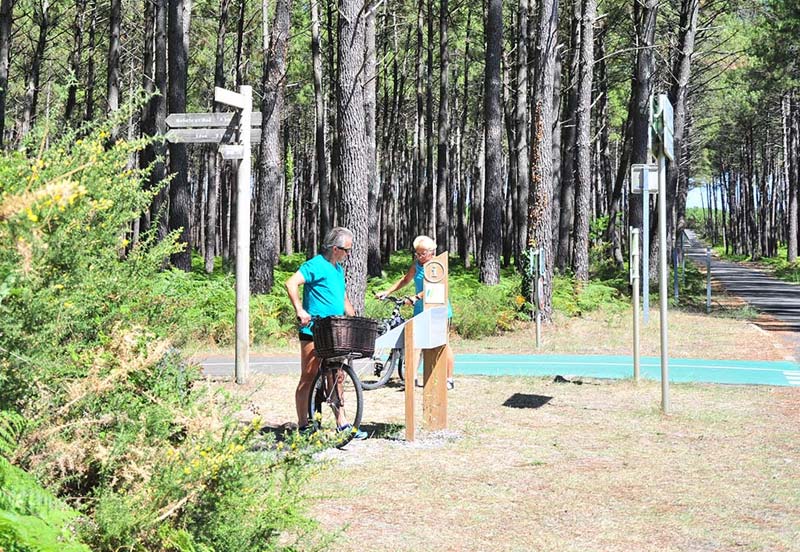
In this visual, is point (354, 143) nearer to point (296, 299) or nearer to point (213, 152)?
point (296, 299)

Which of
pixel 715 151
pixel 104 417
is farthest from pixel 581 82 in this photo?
pixel 715 151

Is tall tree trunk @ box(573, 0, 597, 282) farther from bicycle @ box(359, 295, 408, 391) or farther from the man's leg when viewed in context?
the man's leg

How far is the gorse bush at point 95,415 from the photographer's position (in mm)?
3930

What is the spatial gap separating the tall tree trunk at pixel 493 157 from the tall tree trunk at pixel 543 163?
4206mm

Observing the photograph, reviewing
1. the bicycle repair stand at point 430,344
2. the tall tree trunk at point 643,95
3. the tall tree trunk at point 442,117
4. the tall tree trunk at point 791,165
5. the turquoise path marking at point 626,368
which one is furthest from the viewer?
the tall tree trunk at point 791,165

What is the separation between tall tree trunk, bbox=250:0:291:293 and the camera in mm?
23000

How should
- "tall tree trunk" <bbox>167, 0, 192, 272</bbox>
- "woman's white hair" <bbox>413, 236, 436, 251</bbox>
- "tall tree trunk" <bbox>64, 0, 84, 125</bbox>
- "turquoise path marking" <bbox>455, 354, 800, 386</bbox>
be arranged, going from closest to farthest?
"woman's white hair" <bbox>413, 236, 436, 251</bbox> → "turquoise path marking" <bbox>455, 354, 800, 386</bbox> → "tall tree trunk" <bbox>167, 0, 192, 272</bbox> → "tall tree trunk" <bbox>64, 0, 84, 125</bbox>

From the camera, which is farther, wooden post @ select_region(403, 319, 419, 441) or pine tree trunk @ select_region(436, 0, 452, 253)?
pine tree trunk @ select_region(436, 0, 452, 253)

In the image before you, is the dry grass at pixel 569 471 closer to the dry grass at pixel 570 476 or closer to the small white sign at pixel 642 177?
the dry grass at pixel 570 476

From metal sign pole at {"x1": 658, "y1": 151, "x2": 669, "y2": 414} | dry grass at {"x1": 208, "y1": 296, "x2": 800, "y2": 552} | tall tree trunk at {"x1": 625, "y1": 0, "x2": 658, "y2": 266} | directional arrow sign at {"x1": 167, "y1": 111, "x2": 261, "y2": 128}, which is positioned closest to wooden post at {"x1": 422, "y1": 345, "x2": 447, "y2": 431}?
dry grass at {"x1": 208, "y1": 296, "x2": 800, "y2": 552}

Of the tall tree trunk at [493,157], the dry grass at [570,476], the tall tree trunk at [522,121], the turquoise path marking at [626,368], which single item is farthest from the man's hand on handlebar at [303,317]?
the tall tree trunk at [522,121]

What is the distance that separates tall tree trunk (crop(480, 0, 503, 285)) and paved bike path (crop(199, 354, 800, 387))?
9.28 metres

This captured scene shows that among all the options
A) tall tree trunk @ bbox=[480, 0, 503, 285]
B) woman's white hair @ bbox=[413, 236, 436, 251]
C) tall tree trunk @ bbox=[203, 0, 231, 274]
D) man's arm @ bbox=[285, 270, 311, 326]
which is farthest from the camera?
tall tree trunk @ bbox=[203, 0, 231, 274]

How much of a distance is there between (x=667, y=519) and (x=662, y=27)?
3488cm
